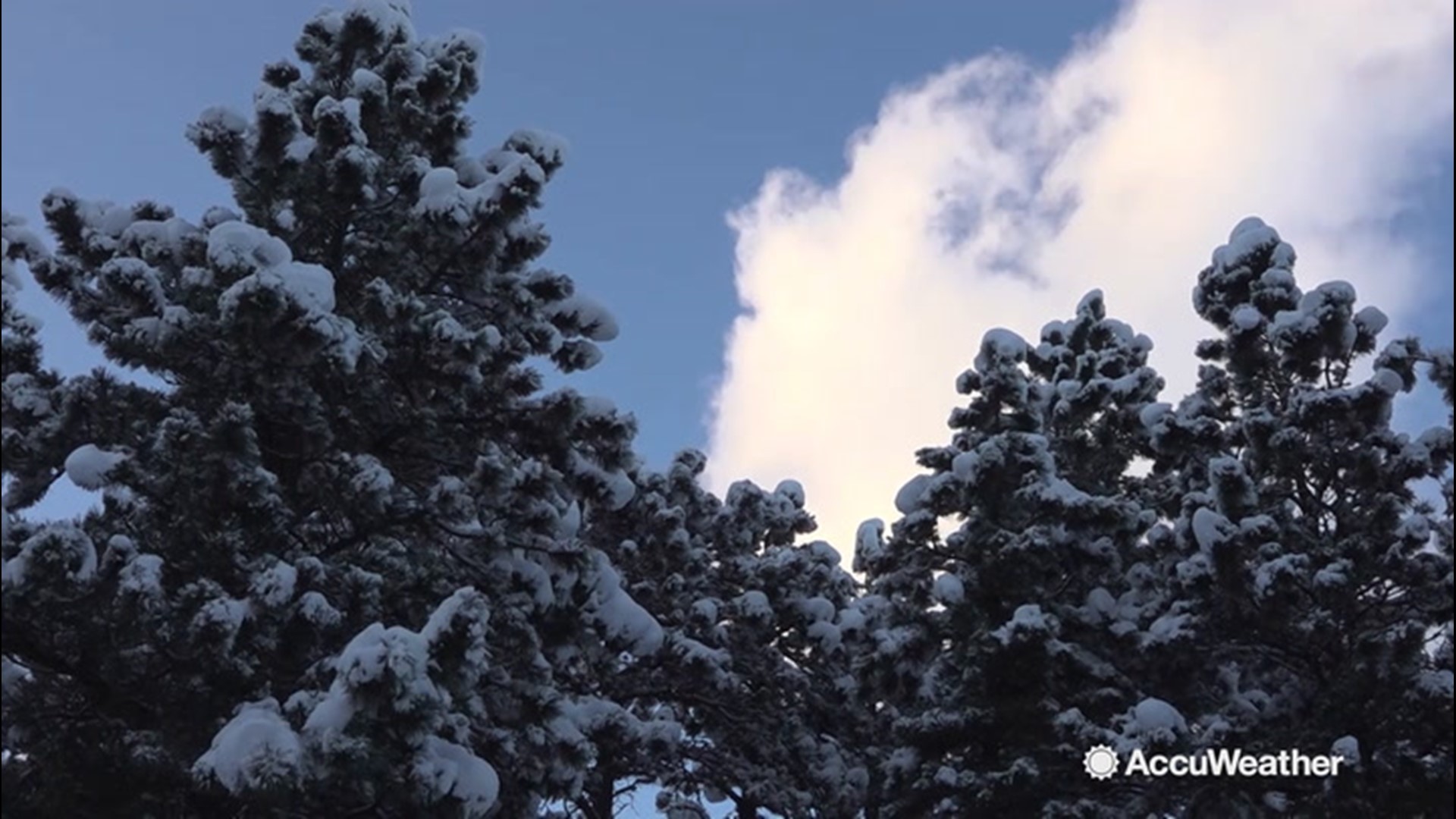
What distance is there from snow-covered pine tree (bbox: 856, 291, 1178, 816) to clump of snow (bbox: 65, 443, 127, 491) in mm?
11649

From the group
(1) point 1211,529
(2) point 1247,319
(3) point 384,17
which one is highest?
(2) point 1247,319

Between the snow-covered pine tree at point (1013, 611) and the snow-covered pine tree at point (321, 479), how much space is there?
6.80m

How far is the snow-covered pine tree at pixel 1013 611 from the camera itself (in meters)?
16.6

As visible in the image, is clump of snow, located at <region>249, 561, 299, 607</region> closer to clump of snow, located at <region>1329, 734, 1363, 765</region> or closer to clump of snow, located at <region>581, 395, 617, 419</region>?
clump of snow, located at <region>581, 395, 617, 419</region>

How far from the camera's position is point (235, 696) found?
1036 cm

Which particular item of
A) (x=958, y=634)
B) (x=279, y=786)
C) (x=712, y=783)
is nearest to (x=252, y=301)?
(x=279, y=786)

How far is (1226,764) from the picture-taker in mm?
14820

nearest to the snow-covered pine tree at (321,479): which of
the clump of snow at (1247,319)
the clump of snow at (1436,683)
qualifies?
the clump of snow at (1436,683)

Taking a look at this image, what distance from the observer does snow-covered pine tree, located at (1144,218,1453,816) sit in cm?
1404

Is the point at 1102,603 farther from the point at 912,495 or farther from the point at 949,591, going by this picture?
the point at 912,495

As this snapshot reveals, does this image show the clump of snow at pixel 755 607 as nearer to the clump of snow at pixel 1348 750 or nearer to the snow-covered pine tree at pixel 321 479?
the snow-covered pine tree at pixel 321 479

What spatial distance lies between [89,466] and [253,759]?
141 inches

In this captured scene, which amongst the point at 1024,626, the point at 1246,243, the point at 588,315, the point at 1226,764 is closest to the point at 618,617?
the point at 588,315

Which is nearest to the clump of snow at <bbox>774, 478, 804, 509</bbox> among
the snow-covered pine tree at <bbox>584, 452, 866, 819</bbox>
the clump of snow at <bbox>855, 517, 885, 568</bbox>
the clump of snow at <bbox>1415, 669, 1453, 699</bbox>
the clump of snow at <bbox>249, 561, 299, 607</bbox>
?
the snow-covered pine tree at <bbox>584, 452, 866, 819</bbox>
